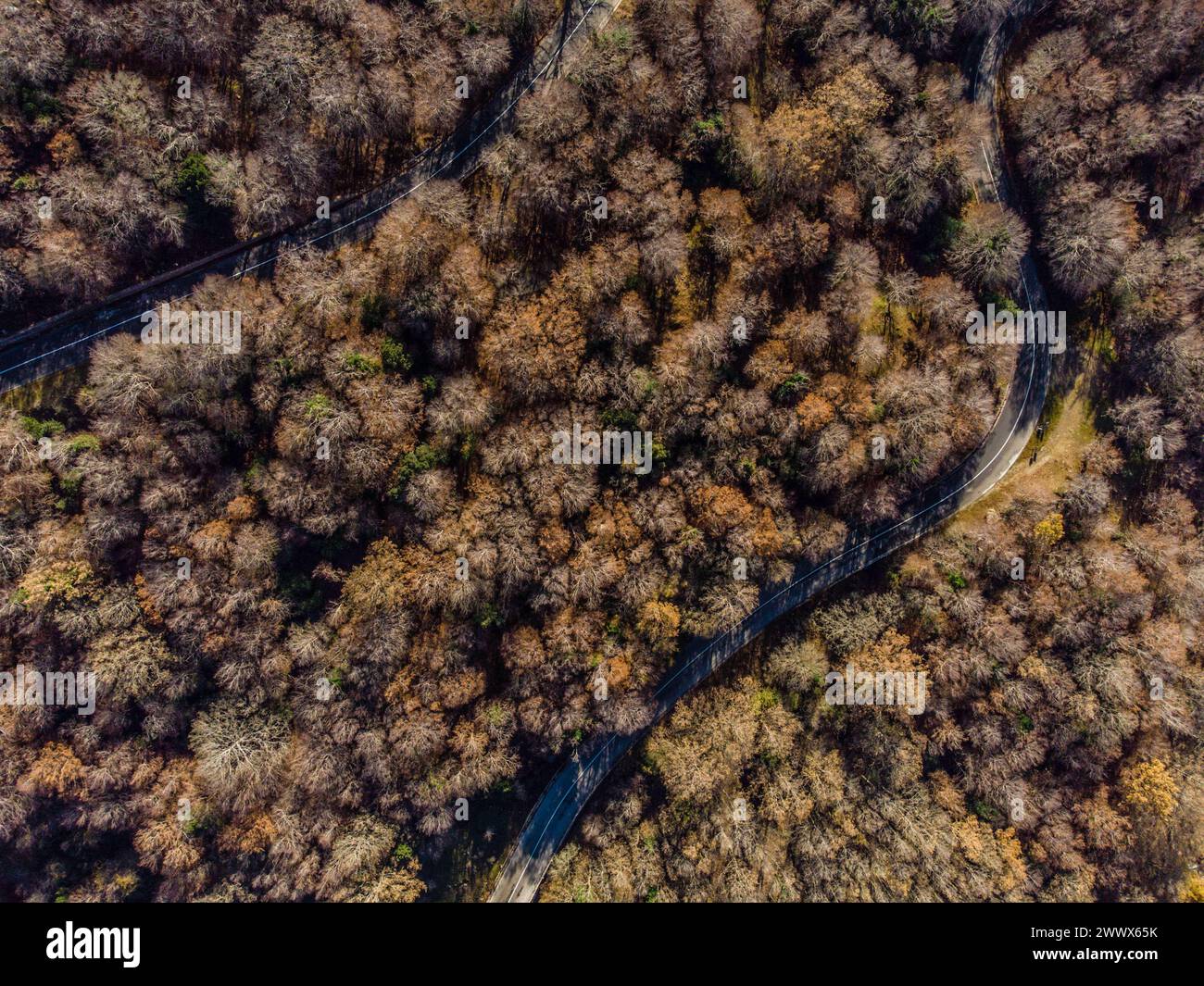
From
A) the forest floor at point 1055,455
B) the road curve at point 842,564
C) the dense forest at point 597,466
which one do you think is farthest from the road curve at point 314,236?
the forest floor at point 1055,455

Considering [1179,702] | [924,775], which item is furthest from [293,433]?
[1179,702]

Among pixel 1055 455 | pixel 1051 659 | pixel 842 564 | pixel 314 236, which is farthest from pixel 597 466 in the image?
pixel 1051 659

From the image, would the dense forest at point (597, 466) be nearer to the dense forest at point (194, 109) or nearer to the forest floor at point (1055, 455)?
the dense forest at point (194, 109)

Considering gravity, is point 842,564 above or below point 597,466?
below

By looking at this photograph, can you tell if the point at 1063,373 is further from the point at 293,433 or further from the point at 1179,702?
the point at 293,433

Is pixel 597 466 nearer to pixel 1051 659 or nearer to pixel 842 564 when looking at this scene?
pixel 842 564
